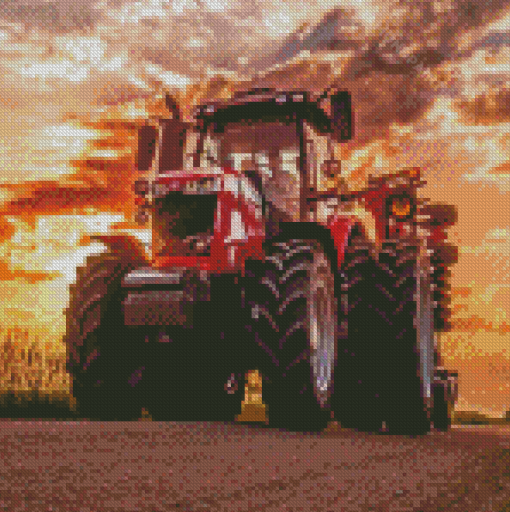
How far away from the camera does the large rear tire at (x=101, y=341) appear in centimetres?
986

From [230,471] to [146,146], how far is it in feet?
15.4

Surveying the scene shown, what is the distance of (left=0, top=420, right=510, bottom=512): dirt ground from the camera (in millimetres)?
5863

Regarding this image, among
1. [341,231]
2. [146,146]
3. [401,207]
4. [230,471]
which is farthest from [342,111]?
[230,471]

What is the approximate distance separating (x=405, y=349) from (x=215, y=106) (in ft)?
11.1

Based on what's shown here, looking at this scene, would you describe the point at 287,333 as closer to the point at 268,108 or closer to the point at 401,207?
the point at 268,108

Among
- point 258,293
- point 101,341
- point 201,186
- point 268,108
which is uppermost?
point 268,108

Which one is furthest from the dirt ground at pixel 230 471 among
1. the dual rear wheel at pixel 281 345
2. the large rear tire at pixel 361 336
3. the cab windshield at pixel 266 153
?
the cab windshield at pixel 266 153

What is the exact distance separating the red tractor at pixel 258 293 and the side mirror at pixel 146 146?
0.7 inches

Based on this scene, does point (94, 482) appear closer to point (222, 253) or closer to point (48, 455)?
point (48, 455)

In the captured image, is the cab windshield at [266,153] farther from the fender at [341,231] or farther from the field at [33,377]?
the field at [33,377]

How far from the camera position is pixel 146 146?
10508 millimetres

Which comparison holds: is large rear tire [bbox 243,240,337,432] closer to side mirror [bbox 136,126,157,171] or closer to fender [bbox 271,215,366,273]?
fender [bbox 271,215,366,273]

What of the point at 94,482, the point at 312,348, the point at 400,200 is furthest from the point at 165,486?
the point at 400,200

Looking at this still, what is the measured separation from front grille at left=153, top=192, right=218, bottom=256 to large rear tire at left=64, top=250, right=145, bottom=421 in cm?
41
